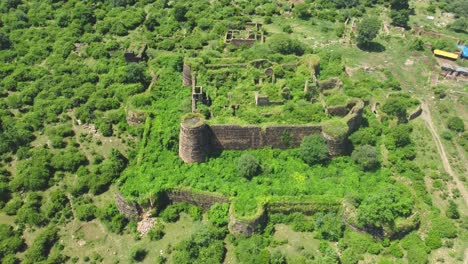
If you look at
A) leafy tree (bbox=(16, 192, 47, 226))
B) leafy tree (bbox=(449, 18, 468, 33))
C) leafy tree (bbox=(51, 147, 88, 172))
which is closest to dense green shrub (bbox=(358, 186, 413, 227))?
leafy tree (bbox=(51, 147, 88, 172))

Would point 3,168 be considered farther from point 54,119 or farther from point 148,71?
point 148,71

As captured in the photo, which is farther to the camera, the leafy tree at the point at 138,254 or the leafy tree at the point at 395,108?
the leafy tree at the point at 395,108

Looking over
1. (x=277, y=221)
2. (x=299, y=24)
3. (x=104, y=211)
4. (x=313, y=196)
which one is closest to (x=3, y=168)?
(x=104, y=211)

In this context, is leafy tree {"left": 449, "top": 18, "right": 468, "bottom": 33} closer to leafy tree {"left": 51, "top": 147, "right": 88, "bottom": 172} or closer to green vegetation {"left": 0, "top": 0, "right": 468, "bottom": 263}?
green vegetation {"left": 0, "top": 0, "right": 468, "bottom": 263}

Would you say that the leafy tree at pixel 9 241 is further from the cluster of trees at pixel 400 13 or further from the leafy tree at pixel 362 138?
the cluster of trees at pixel 400 13

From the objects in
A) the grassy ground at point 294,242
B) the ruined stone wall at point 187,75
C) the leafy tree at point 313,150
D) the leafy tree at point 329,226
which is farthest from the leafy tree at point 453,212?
the ruined stone wall at point 187,75

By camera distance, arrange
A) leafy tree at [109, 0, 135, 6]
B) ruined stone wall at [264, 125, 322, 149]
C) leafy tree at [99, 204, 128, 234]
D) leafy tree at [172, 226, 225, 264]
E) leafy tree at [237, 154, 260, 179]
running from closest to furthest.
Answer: leafy tree at [172, 226, 225, 264], leafy tree at [99, 204, 128, 234], leafy tree at [237, 154, 260, 179], ruined stone wall at [264, 125, 322, 149], leafy tree at [109, 0, 135, 6]
